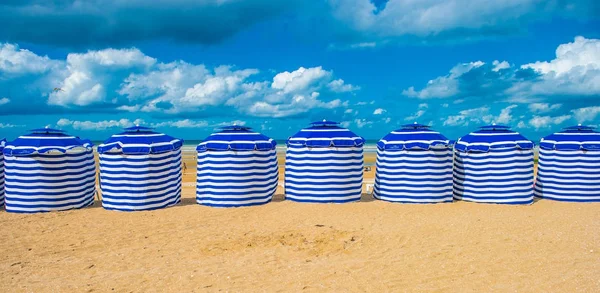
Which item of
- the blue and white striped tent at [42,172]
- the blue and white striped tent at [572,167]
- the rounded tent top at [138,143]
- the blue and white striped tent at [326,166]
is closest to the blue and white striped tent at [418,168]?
the blue and white striped tent at [326,166]

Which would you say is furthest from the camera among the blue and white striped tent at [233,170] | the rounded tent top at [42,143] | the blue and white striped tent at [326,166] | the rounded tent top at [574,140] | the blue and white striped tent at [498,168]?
the rounded tent top at [574,140]

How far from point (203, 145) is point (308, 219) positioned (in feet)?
11.1

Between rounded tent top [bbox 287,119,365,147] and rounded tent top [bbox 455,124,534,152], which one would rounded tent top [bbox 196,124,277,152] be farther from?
rounded tent top [bbox 455,124,534,152]

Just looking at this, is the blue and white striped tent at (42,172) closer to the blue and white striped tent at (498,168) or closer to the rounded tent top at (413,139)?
the rounded tent top at (413,139)

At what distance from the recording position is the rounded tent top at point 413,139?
39.2ft

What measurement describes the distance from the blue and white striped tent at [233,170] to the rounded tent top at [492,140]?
16.4 ft

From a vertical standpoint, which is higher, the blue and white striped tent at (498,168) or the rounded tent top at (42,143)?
the rounded tent top at (42,143)

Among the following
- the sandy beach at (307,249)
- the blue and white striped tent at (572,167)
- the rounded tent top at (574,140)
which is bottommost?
the sandy beach at (307,249)

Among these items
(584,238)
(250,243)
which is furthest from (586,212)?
(250,243)

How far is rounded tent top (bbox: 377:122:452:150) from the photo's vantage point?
1194cm

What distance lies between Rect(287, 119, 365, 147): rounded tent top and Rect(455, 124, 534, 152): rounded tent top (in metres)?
2.65

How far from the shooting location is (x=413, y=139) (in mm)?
12141

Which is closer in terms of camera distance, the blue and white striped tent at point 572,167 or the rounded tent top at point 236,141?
the rounded tent top at point 236,141

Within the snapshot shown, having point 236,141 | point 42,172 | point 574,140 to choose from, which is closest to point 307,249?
point 236,141
